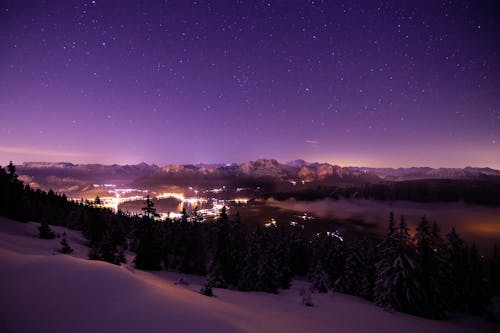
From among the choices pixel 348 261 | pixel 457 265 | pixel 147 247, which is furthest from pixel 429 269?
pixel 147 247

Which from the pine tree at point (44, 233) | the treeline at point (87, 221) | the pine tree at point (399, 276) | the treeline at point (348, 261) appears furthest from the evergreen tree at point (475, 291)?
the pine tree at point (44, 233)

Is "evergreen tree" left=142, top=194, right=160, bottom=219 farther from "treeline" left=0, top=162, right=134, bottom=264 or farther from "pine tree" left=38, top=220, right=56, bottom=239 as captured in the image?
"pine tree" left=38, top=220, right=56, bottom=239

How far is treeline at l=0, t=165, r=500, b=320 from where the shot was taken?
26.8 meters

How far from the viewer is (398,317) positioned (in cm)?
2350

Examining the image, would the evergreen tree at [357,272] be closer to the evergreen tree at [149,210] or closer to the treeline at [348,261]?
the treeline at [348,261]

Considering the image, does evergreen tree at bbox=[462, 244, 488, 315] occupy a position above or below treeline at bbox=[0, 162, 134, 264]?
below

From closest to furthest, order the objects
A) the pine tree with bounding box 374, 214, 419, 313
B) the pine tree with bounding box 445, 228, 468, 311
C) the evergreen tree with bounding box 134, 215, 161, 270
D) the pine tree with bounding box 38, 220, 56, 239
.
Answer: the pine tree with bounding box 374, 214, 419, 313 → the pine tree with bounding box 38, 220, 56, 239 → the evergreen tree with bounding box 134, 215, 161, 270 → the pine tree with bounding box 445, 228, 468, 311

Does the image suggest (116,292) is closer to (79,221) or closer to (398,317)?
(398,317)

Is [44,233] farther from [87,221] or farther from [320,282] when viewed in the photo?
[320,282]

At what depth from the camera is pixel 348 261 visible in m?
36.2

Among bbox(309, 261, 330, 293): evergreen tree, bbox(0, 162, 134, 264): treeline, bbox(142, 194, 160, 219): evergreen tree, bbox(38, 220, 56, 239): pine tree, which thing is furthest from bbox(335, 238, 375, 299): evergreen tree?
bbox(38, 220, 56, 239): pine tree

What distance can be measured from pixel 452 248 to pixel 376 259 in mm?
9734

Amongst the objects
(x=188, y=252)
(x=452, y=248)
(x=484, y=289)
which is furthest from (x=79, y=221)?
(x=484, y=289)

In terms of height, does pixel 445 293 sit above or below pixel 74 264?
below
